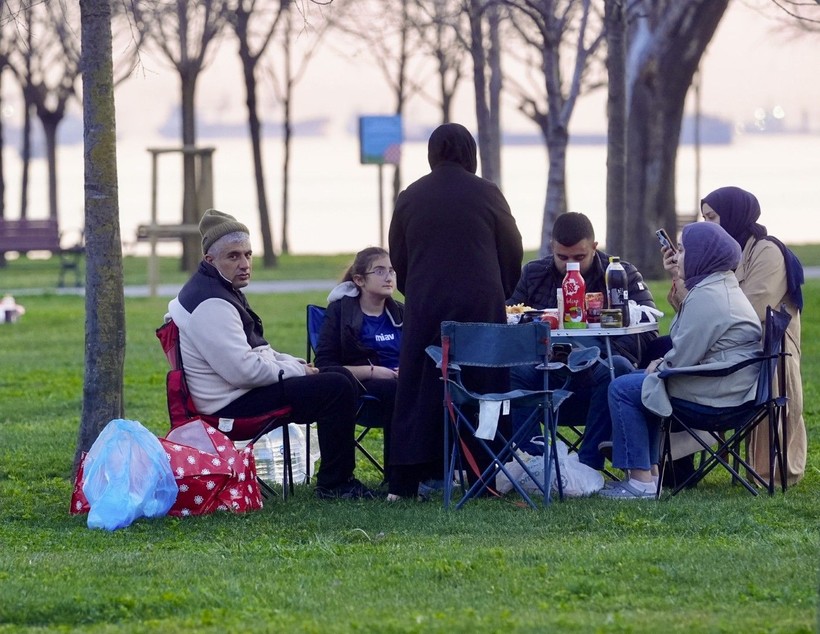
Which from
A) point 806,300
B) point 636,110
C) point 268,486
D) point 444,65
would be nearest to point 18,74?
point 444,65

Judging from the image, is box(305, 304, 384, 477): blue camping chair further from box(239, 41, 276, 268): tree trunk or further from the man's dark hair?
box(239, 41, 276, 268): tree trunk

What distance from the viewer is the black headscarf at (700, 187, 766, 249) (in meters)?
6.88

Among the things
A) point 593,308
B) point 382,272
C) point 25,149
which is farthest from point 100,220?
point 25,149

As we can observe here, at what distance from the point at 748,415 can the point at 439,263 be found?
1.53 metres

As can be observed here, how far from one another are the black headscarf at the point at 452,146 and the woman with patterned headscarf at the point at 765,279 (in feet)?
3.89

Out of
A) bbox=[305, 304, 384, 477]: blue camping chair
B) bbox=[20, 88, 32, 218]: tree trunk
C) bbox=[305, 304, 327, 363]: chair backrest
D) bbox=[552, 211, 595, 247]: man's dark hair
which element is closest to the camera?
bbox=[305, 304, 384, 477]: blue camping chair

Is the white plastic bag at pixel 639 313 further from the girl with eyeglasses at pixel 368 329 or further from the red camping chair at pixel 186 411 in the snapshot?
the red camping chair at pixel 186 411

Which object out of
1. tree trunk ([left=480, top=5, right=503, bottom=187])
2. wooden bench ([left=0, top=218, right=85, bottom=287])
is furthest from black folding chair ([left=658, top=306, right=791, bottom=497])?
wooden bench ([left=0, top=218, right=85, bottom=287])

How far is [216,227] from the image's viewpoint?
265 inches

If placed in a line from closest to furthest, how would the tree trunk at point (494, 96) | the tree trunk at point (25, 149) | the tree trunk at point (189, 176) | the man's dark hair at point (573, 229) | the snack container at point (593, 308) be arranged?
1. the snack container at point (593, 308)
2. the man's dark hair at point (573, 229)
3. the tree trunk at point (494, 96)
4. the tree trunk at point (189, 176)
5. the tree trunk at point (25, 149)

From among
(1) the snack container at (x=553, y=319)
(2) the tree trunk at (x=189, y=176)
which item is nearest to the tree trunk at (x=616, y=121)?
(1) the snack container at (x=553, y=319)

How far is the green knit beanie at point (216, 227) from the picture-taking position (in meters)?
6.73

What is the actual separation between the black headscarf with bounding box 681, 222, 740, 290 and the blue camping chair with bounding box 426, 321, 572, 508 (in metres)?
0.76

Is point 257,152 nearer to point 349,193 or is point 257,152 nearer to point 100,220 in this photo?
point 100,220
